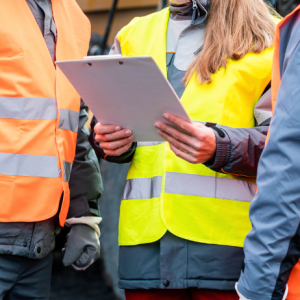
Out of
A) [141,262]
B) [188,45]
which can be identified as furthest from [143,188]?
[188,45]

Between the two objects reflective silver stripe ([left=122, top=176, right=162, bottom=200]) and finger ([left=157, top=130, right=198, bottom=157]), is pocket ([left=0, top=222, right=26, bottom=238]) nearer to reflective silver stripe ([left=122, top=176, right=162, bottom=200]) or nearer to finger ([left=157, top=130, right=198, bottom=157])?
reflective silver stripe ([left=122, top=176, right=162, bottom=200])

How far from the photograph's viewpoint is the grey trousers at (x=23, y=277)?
1637mm

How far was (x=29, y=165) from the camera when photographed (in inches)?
65.9

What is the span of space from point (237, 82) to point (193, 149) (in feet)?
1.13

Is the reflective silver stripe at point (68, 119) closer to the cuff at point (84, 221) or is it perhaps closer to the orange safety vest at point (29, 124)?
the orange safety vest at point (29, 124)

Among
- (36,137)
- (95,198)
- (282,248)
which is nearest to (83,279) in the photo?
(95,198)

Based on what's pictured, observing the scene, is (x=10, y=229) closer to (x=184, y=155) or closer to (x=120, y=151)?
(x=120, y=151)

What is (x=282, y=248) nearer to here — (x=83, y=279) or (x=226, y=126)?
(x=226, y=126)

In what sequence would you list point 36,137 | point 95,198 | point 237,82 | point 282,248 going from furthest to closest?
point 95,198
point 36,137
point 237,82
point 282,248

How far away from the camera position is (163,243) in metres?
1.52

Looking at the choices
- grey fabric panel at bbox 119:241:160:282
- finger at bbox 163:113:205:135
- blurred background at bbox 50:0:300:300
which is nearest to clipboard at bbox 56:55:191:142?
finger at bbox 163:113:205:135

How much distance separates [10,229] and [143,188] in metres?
0.58

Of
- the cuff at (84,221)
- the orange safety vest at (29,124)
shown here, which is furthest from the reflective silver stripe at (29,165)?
the cuff at (84,221)

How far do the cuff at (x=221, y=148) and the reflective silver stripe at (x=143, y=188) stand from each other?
267 mm
